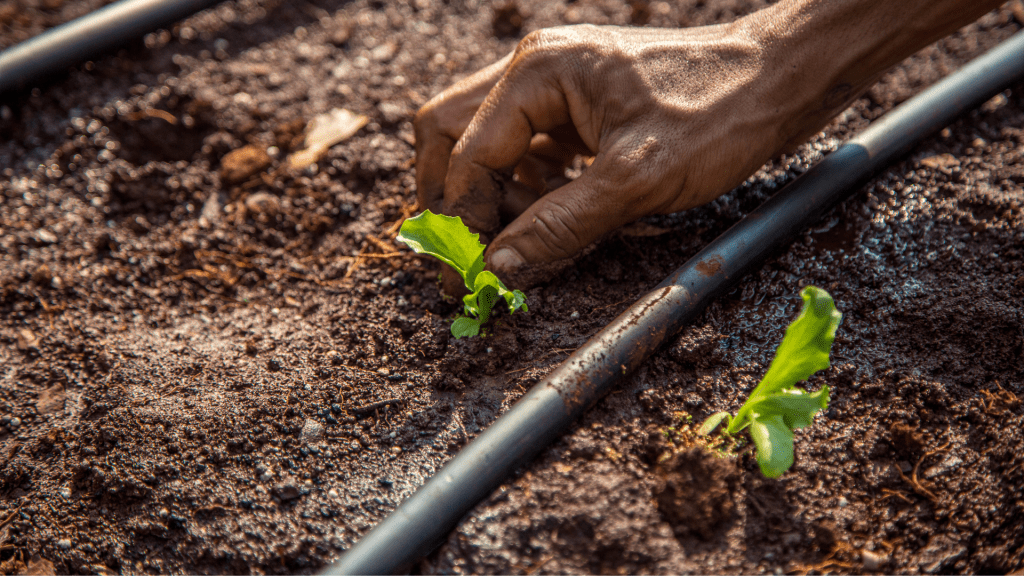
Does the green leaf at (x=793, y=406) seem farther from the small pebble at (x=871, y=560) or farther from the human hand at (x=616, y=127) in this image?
the human hand at (x=616, y=127)

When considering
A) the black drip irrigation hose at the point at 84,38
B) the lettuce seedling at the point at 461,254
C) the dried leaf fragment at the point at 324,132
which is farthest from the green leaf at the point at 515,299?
the black drip irrigation hose at the point at 84,38

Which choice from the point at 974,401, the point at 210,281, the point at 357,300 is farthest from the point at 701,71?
the point at 210,281

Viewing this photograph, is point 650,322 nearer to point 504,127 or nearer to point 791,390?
point 791,390

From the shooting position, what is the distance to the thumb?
4.18ft

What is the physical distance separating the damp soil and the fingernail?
11 centimetres

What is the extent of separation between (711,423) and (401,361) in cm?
72

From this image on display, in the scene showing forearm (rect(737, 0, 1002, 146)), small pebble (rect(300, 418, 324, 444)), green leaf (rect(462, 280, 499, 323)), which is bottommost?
small pebble (rect(300, 418, 324, 444))

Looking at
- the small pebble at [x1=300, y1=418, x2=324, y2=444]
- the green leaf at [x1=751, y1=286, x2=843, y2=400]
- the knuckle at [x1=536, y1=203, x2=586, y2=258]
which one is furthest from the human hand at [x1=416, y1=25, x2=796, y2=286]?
the small pebble at [x1=300, y1=418, x2=324, y2=444]

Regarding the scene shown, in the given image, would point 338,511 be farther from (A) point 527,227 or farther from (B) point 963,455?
(B) point 963,455

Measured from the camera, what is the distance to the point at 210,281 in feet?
5.51

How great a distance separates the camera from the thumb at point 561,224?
4.18 feet

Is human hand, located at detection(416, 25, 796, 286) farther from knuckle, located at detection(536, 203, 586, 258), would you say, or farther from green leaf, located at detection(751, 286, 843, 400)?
green leaf, located at detection(751, 286, 843, 400)

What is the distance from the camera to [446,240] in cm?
124

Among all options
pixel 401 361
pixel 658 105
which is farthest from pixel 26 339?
pixel 658 105
